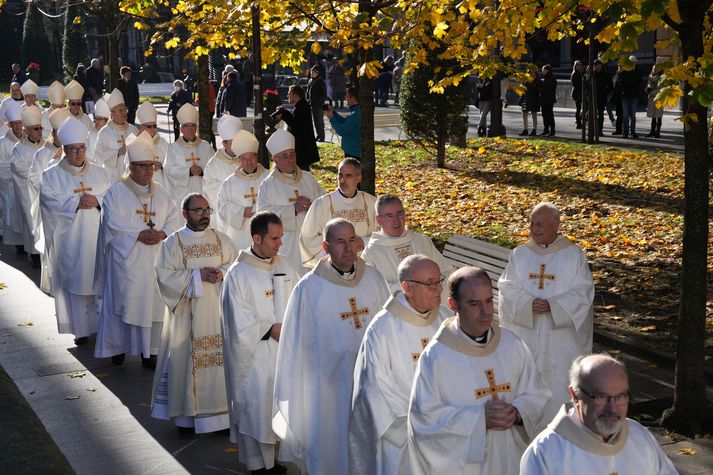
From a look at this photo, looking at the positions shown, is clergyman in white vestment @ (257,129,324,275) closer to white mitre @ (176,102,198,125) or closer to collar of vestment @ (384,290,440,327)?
white mitre @ (176,102,198,125)

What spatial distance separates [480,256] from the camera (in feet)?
36.8

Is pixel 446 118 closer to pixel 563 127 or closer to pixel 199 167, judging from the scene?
pixel 199 167

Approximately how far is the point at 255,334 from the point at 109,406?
7.48ft

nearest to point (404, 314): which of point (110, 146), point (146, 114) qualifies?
point (146, 114)

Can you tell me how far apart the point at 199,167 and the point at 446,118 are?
623cm

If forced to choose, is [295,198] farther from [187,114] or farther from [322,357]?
[322,357]

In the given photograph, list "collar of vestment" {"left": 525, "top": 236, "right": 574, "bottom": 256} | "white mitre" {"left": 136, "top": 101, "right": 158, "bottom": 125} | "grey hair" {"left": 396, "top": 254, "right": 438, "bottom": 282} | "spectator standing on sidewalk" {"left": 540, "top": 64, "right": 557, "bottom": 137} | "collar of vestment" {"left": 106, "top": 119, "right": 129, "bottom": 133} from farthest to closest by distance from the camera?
"spectator standing on sidewalk" {"left": 540, "top": 64, "right": 557, "bottom": 137}, "collar of vestment" {"left": 106, "top": 119, "right": 129, "bottom": 133}, "white mitre" {"left": 136, "top": 101, "right": 158, "bottom": 125}, "collar of vestment" {"left": 525, "top": 236, "right": 574, "bottom": 256}, "grey hair" {"left": 396, "top": 254, "right": 438, "bottom": 282}

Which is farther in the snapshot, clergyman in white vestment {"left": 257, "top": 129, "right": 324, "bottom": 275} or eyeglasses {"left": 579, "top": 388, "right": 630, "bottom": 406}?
clergyman in white vestment {"left": 257, "top": 129, "right": 324, "bottom": 275}

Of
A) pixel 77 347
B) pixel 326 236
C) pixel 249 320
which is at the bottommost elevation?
pixel 77 347

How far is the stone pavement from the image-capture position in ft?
27.9

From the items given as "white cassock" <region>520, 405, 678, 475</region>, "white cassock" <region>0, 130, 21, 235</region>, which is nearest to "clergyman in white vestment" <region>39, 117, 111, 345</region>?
"white cassock" <region>0, 130, 21, 235</region>

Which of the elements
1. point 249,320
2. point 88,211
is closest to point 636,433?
point 249,320

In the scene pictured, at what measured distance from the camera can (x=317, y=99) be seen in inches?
1108

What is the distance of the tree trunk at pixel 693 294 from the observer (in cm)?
867
